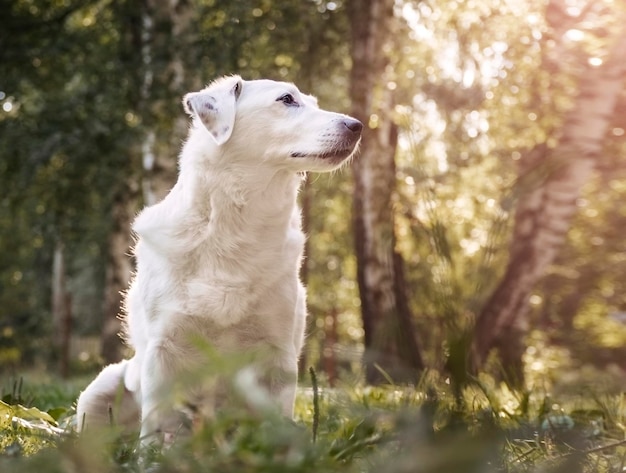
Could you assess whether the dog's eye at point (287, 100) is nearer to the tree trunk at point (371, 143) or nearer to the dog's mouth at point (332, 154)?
the dog's mouth at point (332, 154)

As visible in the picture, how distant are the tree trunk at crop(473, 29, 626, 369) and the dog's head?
490cm

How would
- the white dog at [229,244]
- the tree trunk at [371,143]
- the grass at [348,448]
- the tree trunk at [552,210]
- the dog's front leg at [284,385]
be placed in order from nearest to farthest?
the grass at [348,448] < the dog's front leg at [284,385] < the white dog at [229,244] < the tree trunk at [552,210] < the tree trunk at [371,143]

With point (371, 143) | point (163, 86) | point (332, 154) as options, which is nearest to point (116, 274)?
point (163, 86)

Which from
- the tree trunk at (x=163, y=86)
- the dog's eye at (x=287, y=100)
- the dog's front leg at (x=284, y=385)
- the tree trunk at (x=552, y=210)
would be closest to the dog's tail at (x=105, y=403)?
the dog's front leg at (x=284, y=385)

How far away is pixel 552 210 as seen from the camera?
8750mm

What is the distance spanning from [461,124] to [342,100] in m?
3.28

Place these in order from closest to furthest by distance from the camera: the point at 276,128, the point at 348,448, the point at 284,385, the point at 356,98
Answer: the point at 348,448 < the point at 284,385 < the point at 276,128 < the point at 356,98

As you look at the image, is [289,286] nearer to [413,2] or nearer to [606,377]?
[606,377]

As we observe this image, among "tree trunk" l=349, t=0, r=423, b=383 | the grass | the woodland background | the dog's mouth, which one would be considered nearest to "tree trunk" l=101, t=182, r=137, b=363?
the woodland background

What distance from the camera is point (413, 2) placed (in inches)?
425

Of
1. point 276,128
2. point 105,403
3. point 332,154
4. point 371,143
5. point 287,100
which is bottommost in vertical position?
point 105,403

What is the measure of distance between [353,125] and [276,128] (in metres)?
0.36

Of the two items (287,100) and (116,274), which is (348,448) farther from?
(116,274)

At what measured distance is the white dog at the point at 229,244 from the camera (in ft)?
10.9
